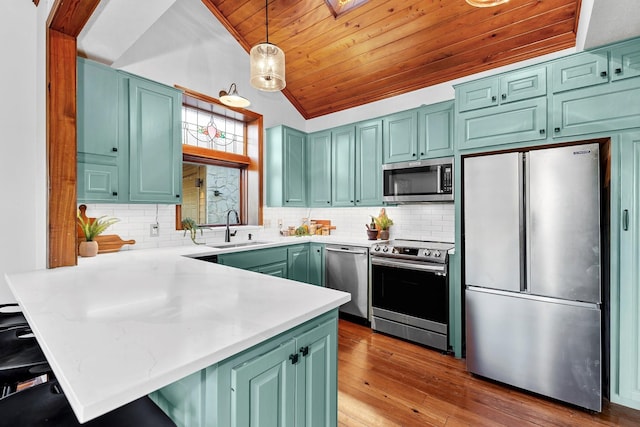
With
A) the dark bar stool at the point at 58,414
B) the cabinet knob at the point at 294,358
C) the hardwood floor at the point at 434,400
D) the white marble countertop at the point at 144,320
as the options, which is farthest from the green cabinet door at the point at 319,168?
the dark bar stool at the point at 58,414

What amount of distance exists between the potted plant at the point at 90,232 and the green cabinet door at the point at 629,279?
367 cm

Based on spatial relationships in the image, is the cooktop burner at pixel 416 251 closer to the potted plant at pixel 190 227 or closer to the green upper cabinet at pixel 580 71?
the green upper cabinet at pixel 580 71

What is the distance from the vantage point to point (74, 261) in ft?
6.14

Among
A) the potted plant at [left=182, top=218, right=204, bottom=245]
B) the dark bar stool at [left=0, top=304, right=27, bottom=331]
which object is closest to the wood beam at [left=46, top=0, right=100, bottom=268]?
the dark bar stool at [left=0, top=304, right=27, bottom=331]

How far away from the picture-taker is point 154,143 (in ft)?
8.25

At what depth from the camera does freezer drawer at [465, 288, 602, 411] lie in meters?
1.90

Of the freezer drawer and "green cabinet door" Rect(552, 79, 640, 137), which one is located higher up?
"green cabinet door" Rect(552, 79, 640, 137)

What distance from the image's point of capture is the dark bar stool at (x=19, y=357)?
42.6 inches

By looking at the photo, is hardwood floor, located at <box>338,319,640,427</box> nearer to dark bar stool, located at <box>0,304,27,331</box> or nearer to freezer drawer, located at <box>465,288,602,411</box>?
freezer drawer, located at <box>465,288,602,411</box>

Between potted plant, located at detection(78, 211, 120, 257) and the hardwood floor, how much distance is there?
7.01ft

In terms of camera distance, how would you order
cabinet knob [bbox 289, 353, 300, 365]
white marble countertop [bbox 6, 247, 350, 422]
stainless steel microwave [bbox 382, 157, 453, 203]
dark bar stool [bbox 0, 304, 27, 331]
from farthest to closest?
stainless steel microwave [bbox 382, 157, 453, 203] < dark bar stool [bbox 0, 304, 27, 331] < cabinet knob [bbox 289, 353, 300, 365] < white marble countertop [bbox 6, 247, 350, 422]

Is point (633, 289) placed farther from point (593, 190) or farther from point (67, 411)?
point (67, 411)

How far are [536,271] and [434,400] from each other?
1141mm

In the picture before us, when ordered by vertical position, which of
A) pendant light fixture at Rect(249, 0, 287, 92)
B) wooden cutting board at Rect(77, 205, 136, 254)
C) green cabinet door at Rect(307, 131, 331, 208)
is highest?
pendant light fixture at Rect(249, 0, 287, 92)
